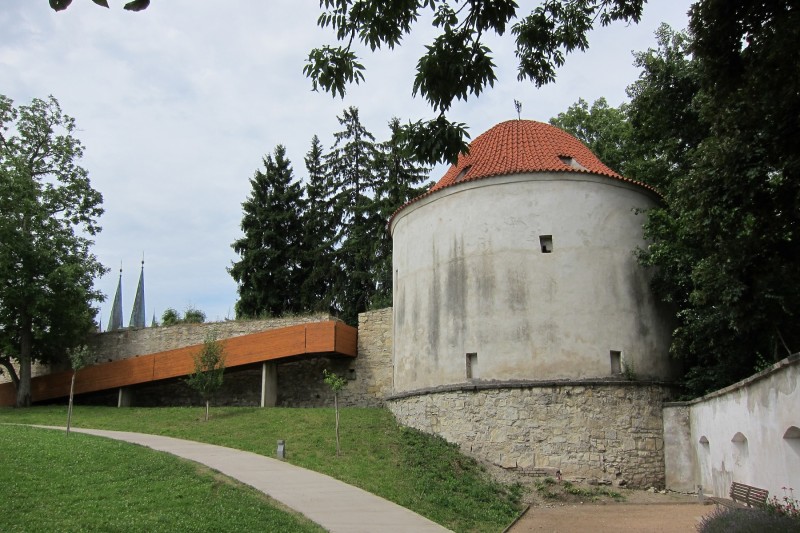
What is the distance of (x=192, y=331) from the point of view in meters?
27.3

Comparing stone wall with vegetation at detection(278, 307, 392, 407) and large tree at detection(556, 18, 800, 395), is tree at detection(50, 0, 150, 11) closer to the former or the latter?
large tree at detection(556, 18, 800, 395)

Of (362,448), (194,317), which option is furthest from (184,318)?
(362,448)

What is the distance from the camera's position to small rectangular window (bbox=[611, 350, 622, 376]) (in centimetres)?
1669

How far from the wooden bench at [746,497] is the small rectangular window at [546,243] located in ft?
24.3

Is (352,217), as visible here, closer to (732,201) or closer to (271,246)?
(271,246)

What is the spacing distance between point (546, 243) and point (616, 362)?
3.55 meters

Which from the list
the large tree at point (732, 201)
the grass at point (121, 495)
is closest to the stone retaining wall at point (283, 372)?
the large tree at point (732, 201)

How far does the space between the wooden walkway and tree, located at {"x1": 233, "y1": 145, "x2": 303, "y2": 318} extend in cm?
843

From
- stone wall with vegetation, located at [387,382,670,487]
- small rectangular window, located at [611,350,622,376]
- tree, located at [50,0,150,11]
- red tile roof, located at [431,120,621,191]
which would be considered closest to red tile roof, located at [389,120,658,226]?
red tile roof, located at [431,120,621,191]

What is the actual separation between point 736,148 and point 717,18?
218 centimetres

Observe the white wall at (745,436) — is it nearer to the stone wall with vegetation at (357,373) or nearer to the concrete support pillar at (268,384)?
the stone wall with vegetation at (357,373)

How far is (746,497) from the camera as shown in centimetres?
1050

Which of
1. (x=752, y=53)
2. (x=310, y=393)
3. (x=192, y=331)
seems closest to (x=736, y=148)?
(x=752, y=53)

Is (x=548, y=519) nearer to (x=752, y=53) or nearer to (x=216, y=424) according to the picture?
(x=752, y=53)
